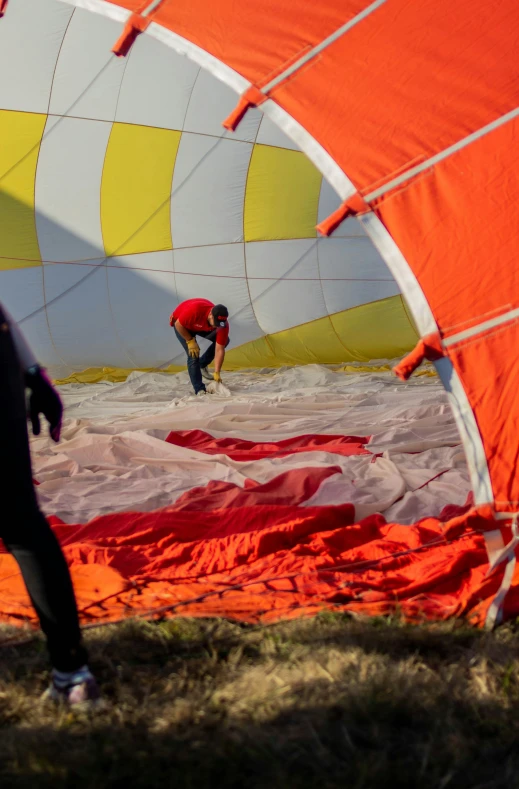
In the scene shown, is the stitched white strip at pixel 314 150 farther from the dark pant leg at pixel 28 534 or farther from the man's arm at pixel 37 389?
the dark pant leg at pixel 28 534

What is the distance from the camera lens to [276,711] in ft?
6.09

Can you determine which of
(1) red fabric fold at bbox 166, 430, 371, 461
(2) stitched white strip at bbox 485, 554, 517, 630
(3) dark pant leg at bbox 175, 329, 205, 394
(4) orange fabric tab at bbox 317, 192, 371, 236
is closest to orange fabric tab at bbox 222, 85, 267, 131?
(4) orange fabric tab at bbox 317, 192, 371, 236

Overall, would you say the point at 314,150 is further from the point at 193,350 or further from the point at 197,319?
the point at 197,319

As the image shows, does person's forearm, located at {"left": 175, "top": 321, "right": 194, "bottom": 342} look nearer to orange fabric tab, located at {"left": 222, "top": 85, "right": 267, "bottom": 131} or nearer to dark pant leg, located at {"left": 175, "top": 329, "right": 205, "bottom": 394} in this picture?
dark pant leg, located at {"left": 175, "top": 329, "right": 205, "bottom": 394}

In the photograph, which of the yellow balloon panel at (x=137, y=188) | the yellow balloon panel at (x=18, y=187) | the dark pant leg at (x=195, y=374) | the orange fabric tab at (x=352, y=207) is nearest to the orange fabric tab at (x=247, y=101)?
the orange fabric tab at (x=352, y=207)

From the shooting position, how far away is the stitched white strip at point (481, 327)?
2734 mm

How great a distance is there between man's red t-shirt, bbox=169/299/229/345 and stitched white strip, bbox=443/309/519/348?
5.37 m

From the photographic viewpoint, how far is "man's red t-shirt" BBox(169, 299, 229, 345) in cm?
810

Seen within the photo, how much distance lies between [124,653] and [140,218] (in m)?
7.47

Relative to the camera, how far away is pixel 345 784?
1588 mm

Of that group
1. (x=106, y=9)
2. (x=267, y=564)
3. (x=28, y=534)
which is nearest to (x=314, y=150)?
(x=106, y=9)

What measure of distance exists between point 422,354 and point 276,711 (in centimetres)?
124

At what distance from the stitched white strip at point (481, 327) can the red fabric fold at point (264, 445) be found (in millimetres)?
2012

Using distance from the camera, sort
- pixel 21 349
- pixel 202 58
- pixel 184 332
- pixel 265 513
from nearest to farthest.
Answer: pixel 21 349, pixel 202 58, pixel 265 513, pixel 184 332
